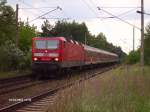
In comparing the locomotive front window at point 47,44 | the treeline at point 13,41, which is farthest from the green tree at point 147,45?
the locomotive front window at point 47,44

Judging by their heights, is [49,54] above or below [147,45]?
below

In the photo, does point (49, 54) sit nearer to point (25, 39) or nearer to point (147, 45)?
point (147, 45)

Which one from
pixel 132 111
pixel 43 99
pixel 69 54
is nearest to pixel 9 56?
pixel 69 54

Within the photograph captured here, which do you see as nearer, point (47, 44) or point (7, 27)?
point (47, 44)

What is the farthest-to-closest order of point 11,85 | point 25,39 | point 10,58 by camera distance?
point 25,39
point 10,58
point 11,85

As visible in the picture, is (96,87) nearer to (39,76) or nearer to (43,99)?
(43,99)

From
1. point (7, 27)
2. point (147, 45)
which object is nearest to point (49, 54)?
point (147, 45)

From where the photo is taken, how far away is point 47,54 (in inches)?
1262

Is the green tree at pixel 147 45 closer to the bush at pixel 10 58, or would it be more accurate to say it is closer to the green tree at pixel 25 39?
the green tree at pixel 25 39

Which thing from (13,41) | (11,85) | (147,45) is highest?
(13,41)

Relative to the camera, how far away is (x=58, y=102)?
12.5 meters

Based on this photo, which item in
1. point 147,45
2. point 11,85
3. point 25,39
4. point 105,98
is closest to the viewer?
point 105,98

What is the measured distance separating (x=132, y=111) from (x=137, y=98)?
2.81 metres

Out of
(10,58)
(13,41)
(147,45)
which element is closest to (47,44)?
(10,58)
